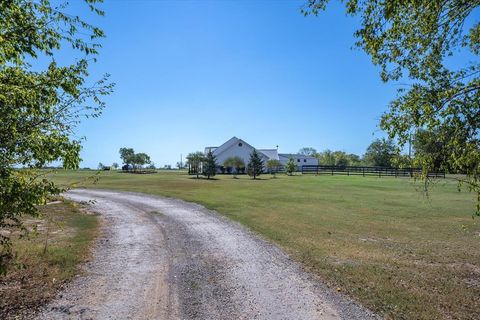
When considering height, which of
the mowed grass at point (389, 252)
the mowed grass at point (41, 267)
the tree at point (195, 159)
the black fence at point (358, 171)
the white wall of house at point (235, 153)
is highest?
the white wall of house at point (235, 153)

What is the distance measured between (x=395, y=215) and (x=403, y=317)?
15360 mm

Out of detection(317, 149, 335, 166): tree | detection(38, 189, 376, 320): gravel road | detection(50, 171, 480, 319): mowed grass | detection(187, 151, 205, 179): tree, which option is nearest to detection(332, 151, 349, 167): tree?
detection(317, 149, 335, 166): tree

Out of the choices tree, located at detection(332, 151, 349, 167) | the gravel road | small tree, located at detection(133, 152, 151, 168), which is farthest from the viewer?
tree, located at detection(332, 151, 349, 167)

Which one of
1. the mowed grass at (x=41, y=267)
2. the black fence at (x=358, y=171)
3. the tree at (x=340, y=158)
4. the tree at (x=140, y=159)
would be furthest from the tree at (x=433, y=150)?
the tree at (x=340, y=158)

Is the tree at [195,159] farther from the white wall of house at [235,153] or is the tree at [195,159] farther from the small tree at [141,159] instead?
the small tree at [141,159]

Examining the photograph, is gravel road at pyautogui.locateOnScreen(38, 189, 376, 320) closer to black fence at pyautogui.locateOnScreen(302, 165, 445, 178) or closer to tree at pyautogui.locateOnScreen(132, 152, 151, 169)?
black fence at pyautogui.locateOnScreen(302, 165, 445, 178)

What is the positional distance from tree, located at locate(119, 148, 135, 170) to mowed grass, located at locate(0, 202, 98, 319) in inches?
3676

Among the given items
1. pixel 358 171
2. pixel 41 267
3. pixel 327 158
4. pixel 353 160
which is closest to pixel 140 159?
pixel 358 171

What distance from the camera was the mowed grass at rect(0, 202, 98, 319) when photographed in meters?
6.80

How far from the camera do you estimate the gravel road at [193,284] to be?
6586mm

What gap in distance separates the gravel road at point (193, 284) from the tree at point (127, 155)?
9599 centimetres

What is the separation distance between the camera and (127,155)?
108 meters

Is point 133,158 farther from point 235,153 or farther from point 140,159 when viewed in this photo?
point 235,153

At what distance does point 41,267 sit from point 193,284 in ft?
14.0
